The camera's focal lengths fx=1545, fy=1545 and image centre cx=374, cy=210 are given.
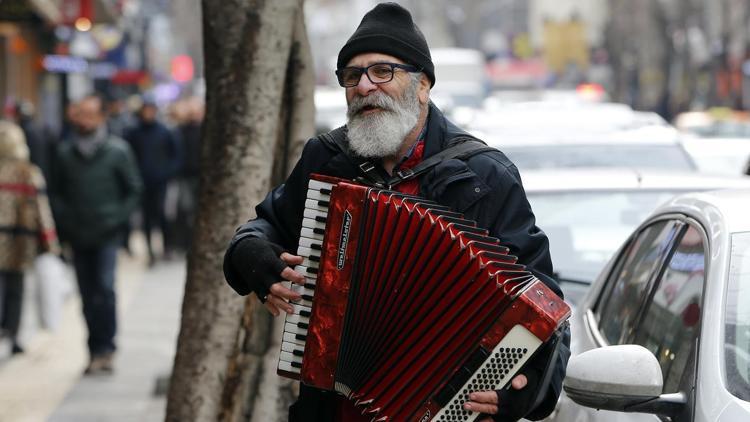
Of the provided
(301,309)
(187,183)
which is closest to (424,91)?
(301,309)

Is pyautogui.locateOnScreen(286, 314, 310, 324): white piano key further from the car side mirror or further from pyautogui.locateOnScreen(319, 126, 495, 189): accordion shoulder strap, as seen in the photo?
the car side mirror

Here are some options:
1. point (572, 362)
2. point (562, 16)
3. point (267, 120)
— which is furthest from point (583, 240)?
point (562, 16)

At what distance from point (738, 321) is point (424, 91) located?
102 cm

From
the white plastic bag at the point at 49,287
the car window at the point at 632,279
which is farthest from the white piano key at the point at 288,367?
the white plastic bag at the point at 49,287

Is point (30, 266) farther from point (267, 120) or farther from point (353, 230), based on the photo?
point (353, 230)

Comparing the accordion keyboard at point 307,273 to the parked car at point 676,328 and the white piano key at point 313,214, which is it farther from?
the parked car at point 676,328

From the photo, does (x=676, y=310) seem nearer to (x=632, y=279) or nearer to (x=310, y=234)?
(x=632, y=279)

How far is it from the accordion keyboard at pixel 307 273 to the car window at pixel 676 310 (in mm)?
975

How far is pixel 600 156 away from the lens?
9.20 meters

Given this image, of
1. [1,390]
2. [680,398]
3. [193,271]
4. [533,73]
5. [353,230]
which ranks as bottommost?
[533,73]

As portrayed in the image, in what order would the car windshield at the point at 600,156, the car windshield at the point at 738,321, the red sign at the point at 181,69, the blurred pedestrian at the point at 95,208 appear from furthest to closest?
the red sign at the point at 181,69, the blurred pedestrian at the point at 95,208, the car windshield at the point at 600,156, the car windshield at the point at 738,321

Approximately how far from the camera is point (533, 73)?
80500mm

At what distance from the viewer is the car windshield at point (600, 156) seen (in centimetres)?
898

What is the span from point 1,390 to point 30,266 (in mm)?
1138
